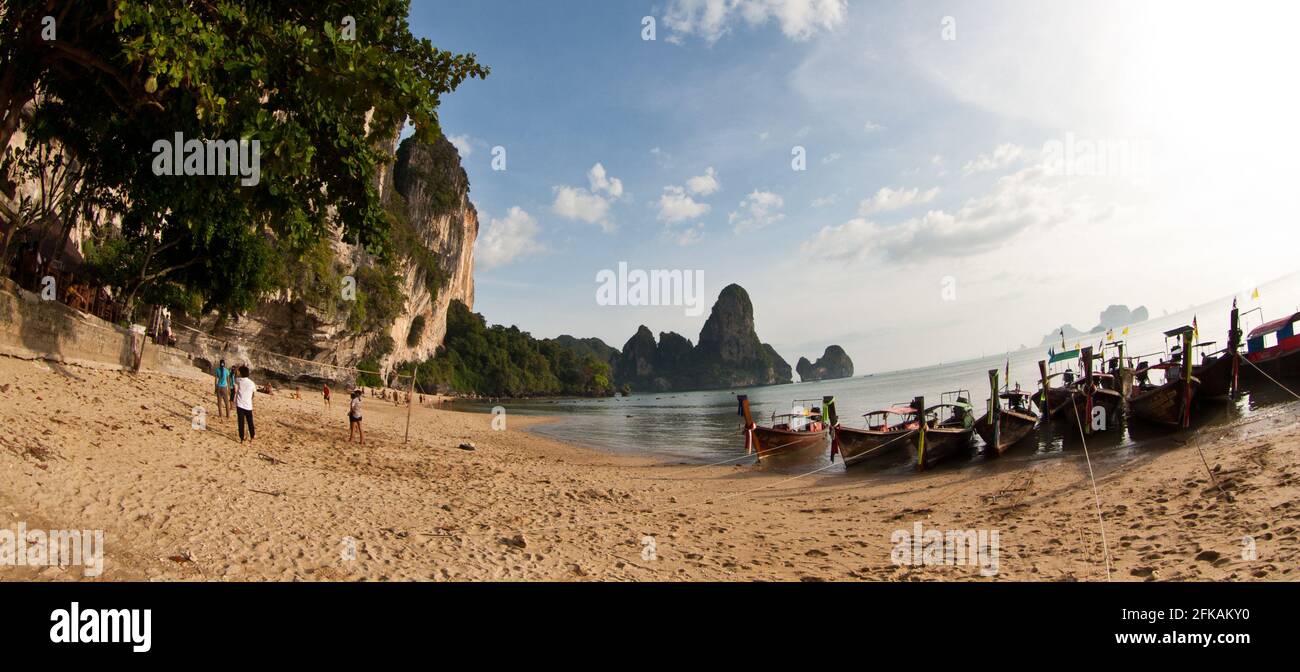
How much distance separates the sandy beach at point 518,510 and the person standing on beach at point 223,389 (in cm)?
69

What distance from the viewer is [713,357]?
186500mm

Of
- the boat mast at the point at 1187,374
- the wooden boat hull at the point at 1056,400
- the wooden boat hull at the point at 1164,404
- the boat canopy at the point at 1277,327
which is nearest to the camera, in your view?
the boat mast at the point at 1187,374

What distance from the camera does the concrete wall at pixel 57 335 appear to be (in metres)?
10.6

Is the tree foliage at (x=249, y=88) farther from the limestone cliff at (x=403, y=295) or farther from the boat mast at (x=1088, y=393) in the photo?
the limestone cliff at (x=403, y=295)

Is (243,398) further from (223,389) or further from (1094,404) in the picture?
(1094,404)

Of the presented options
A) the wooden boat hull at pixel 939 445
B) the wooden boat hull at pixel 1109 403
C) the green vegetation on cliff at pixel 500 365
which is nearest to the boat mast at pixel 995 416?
the wooden boat hull at pixel 939 445

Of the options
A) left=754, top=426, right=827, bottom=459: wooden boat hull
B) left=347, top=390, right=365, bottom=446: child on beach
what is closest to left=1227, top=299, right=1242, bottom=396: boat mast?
left=754, top=426, right=827, bottom=459: wooden boat hull

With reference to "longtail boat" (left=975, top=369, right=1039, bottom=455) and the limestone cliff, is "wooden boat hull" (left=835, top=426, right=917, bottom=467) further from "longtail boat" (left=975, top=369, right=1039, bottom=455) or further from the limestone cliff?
the limestone cliff

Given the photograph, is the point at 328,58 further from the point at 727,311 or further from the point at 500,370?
the point at 727,311

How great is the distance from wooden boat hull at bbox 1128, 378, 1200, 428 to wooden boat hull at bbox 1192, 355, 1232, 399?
2.03 m

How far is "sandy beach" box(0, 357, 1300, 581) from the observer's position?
5.14 meters

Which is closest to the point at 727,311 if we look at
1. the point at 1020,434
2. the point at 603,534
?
the point at 1020,434

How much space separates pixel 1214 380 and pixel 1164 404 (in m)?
4.49

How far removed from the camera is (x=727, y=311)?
186 m
